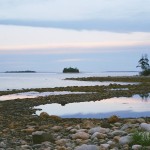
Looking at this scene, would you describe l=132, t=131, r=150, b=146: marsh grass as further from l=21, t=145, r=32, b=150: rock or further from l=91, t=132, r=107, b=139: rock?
l=21, t=145, r=32, b=150: rock

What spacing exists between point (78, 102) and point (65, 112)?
22.6ft

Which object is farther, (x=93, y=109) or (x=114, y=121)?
(x=93, y=109)

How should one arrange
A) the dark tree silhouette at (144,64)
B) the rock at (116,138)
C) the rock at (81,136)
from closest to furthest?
the rock at (116,138) < the rock at (81,136) < the dark tree silhouette at (144,64)

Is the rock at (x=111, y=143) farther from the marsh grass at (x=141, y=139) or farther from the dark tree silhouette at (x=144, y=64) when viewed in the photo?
the dark tree silhouette at (x=144, y=64)

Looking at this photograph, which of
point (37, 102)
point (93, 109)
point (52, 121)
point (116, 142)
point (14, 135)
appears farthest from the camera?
point (37, 102)

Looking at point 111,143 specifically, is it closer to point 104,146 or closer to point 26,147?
point 104,146

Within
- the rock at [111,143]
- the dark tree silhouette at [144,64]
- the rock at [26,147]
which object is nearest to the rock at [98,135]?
the rock at [111,143]

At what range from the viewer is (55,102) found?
A: 97.3 ft

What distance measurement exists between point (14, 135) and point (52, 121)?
427 cm

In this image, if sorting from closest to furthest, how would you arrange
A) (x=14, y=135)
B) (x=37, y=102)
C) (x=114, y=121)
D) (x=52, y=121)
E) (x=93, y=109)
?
1. (x=14, y=135)
2. (x=114, y=121)
3. (x=52, y=121)
4. (x=93, y=109)
5. (x=37, y=102)

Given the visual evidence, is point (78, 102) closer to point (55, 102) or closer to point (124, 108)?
point (55, 102)

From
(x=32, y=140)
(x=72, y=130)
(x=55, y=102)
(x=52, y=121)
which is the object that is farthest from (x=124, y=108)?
(x=32, y=140)

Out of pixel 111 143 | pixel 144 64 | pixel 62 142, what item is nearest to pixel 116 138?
pixel 111 143

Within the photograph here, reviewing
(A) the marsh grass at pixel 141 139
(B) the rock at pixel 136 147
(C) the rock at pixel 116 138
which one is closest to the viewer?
(B) the rock at pixel 136 147
